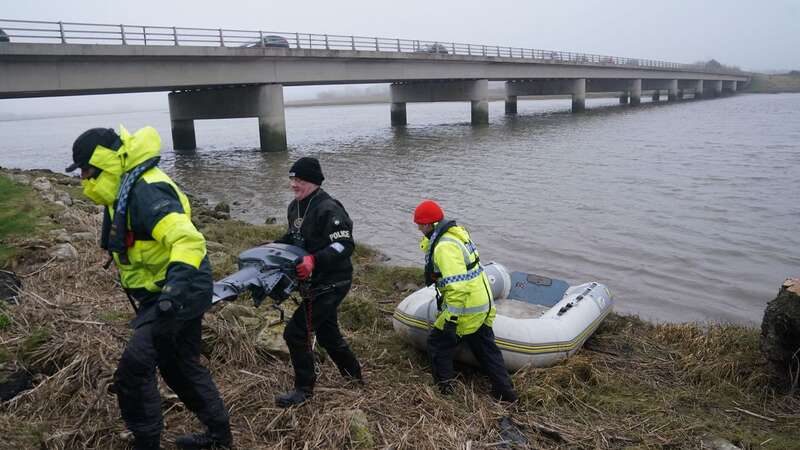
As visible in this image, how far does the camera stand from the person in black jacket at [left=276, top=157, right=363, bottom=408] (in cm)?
427

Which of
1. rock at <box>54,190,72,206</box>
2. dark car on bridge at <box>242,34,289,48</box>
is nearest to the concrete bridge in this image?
dark car on bridge at <box>242,34,289,48</box>

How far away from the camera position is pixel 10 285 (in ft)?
18.7

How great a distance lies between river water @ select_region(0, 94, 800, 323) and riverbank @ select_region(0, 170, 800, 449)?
257cm

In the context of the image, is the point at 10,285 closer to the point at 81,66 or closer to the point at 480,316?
the point at 480,316

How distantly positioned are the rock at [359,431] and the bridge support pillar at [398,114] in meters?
42.6

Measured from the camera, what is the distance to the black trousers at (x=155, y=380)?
328 centimetres

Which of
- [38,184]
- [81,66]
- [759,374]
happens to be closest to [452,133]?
[81,66]

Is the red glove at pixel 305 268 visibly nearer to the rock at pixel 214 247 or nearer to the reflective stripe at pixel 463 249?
the reflective stripe at pixel 463 249

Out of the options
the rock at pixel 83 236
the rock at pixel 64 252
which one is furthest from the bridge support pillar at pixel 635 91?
the rock at pixel 64 252

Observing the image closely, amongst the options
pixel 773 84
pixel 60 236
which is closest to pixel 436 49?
pixel 60 236

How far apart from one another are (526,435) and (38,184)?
11.9m

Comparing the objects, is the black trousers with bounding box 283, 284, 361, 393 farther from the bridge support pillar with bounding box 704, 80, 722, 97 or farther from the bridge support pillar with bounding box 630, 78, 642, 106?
the bridge support pillar with bounding box 704, 80, 722, 97

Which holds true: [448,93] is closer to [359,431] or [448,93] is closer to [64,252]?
[64,252]

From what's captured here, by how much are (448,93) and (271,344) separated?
138 feet
